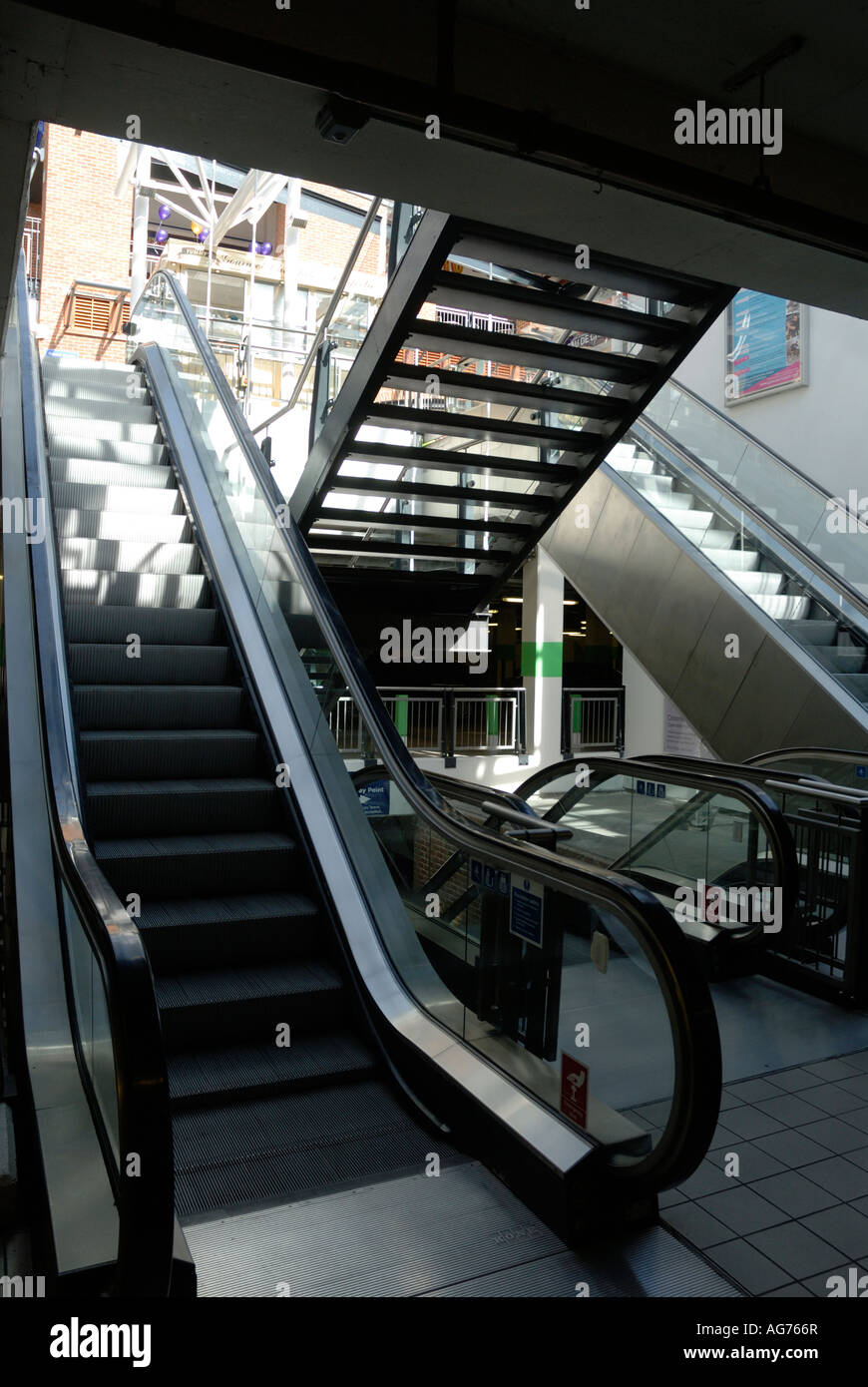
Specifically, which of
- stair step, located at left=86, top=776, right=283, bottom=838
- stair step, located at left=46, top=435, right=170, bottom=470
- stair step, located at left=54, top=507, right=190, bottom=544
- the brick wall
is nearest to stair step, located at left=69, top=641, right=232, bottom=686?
stair step, located at left=86, top=776, right=283, bottom=838

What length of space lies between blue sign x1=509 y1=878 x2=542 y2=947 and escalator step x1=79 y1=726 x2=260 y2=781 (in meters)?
2.15

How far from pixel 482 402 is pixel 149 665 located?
328cm

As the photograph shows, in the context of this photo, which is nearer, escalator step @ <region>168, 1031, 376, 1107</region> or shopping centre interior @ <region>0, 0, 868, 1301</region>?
shopping centre interior @ <region>0, 0, 868, 1301</region>

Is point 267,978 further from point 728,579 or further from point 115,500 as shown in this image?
point 728,579

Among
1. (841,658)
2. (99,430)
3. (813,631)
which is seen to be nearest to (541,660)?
(813,631)

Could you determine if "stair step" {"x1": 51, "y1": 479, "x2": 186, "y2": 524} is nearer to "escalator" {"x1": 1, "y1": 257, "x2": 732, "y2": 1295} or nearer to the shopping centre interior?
the shopping centre interior

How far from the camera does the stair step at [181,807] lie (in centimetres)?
450

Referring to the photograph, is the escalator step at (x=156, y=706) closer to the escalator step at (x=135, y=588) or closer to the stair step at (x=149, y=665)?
the stair step at (x=149, y=665)

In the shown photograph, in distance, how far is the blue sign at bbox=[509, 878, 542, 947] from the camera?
325cm

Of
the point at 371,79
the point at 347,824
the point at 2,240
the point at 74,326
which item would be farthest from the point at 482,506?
the point at 74,326

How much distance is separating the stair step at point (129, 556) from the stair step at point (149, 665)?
2.90 ft

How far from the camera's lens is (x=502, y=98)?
10.5 ft

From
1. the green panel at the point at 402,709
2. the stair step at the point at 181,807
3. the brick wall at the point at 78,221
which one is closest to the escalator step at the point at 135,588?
the stair step at the point at 181,807

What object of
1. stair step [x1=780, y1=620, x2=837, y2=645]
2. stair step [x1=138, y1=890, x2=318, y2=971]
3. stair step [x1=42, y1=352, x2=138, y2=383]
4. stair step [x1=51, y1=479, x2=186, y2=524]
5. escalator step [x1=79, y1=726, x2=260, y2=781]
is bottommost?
stair step [x1=138, y1=890, x2=318, y2=971]
